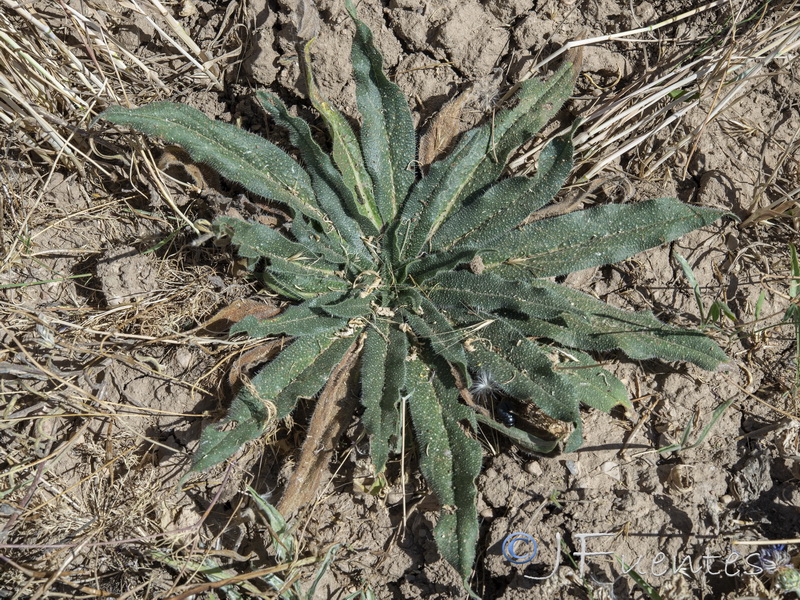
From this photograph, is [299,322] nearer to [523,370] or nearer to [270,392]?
[270,392]

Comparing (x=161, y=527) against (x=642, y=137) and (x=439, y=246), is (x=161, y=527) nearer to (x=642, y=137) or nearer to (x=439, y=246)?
(x=439, y=246)

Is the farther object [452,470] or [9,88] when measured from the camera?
[9,88]

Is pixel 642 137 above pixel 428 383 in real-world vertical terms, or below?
above

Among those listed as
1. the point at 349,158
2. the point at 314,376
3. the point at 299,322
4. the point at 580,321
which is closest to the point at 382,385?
the point at 314,376

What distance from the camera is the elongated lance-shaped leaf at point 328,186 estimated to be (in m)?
2.22

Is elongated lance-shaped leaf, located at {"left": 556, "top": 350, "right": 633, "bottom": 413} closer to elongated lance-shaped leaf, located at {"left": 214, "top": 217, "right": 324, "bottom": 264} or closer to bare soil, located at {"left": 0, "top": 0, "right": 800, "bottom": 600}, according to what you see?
bare soil, located at {"left": 0, "top": 0, "right": 800, "bottom": 600}

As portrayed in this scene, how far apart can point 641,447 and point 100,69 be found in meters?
2.56

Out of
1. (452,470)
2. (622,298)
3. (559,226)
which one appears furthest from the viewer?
(622,298)

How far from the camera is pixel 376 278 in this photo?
2363 mm

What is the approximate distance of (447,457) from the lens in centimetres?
212

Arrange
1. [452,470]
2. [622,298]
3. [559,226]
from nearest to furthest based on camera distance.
→ [452,470]
[559,226]
[622,298]

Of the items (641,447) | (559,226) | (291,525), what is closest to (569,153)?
(559,226)

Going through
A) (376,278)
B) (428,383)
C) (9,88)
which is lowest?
(428,383)

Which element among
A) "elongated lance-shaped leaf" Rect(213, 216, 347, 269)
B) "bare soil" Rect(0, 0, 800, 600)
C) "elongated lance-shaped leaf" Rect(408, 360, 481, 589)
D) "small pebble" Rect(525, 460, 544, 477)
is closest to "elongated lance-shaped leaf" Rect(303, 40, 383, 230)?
"bare soil" Rect(0, 0, 800, 600)
